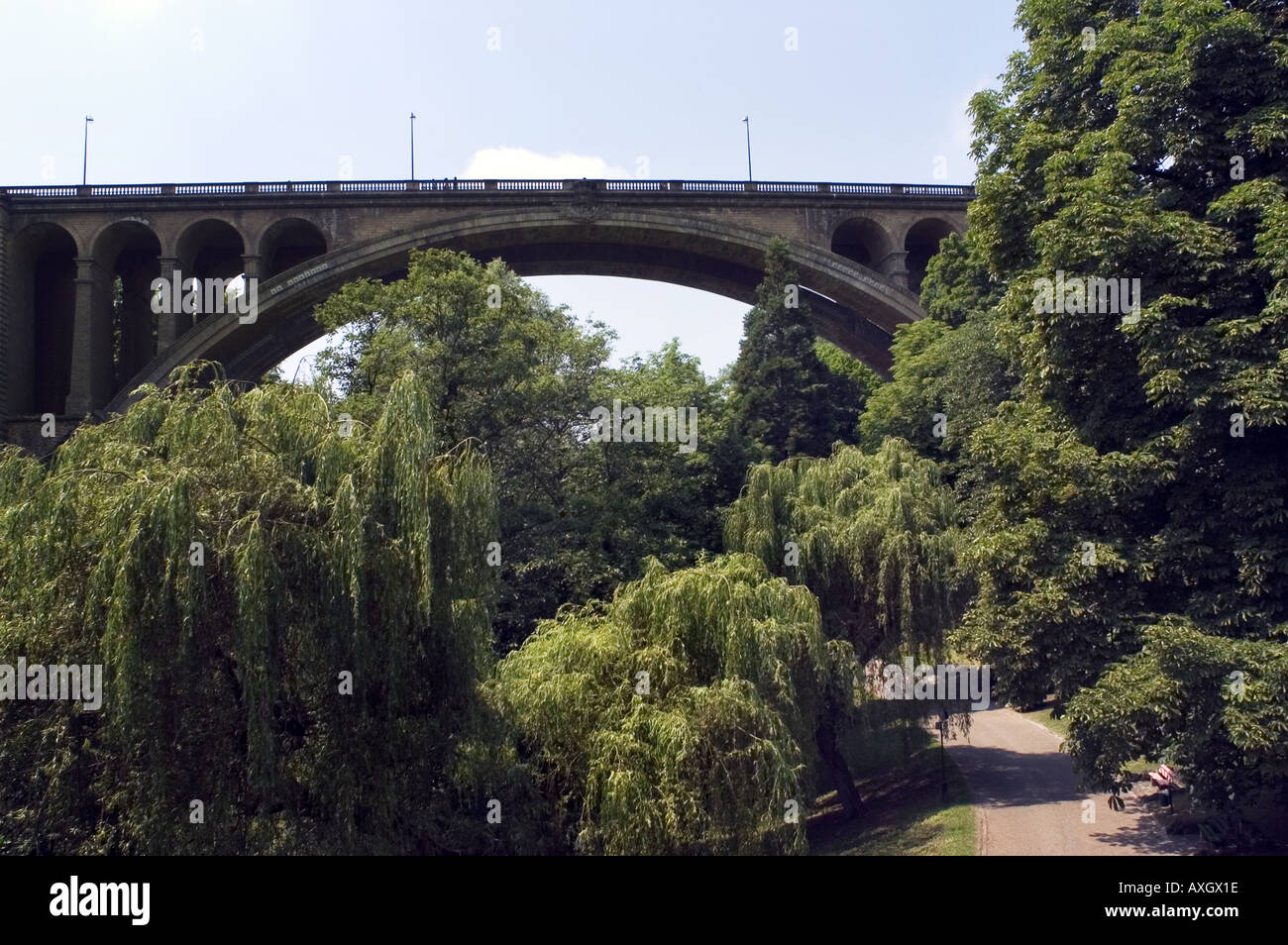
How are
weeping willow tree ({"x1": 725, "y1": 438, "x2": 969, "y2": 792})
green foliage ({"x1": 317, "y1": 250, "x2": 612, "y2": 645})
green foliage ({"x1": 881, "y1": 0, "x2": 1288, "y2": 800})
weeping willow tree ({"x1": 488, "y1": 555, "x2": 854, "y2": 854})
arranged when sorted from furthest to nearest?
green foliage ({"x1": 317, "y1": 250, "x2": 612, "y2": 645})
weeping willow tree ({"x1": 725, "y1": 438, "x2": 969, "y2": 792})
weeping willow tree ({"x1": 488, "y1": 555, "x2": 854, "y2": 854})
green foliage ({"x1": 881, "y1": 0, "x2": 1288, "y2": 800})

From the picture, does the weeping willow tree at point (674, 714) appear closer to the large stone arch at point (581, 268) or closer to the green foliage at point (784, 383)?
the green foliage at point (784, 383)

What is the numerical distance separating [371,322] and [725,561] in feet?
41.2

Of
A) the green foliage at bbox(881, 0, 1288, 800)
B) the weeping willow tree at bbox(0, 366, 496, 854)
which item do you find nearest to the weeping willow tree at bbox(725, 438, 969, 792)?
the green foliage at bbox(881, 0, 1288, 800)

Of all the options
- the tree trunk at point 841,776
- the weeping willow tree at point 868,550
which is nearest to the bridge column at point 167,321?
the weeping willow tree at point 868,550

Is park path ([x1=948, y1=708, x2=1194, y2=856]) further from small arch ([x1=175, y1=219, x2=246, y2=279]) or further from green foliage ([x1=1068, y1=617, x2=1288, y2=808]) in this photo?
small arch ([x1=175, y1=219, x2=246, y2=279])

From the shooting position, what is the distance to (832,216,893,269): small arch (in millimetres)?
39281

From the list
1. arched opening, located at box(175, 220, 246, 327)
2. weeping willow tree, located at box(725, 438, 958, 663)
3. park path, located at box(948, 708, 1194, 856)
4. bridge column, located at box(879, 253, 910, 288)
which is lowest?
park path, located at box(948, 708, 1194, 856)

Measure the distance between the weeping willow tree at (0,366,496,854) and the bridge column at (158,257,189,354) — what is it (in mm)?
25992

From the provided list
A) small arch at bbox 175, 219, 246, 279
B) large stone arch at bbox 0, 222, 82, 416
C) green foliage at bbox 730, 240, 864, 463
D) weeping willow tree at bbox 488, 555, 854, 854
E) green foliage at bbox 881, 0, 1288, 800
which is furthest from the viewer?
small arch at bbox 175, 219, 246, 279

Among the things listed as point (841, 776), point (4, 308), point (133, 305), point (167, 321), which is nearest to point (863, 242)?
point (167, 321)

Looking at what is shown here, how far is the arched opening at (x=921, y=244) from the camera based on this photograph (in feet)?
131

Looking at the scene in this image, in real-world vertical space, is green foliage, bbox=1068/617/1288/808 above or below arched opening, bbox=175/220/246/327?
below

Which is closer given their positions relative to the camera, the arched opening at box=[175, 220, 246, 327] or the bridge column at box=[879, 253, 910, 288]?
the arched opening at box=[175, 220, 246, 327]

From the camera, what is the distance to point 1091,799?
17484 millimetres
